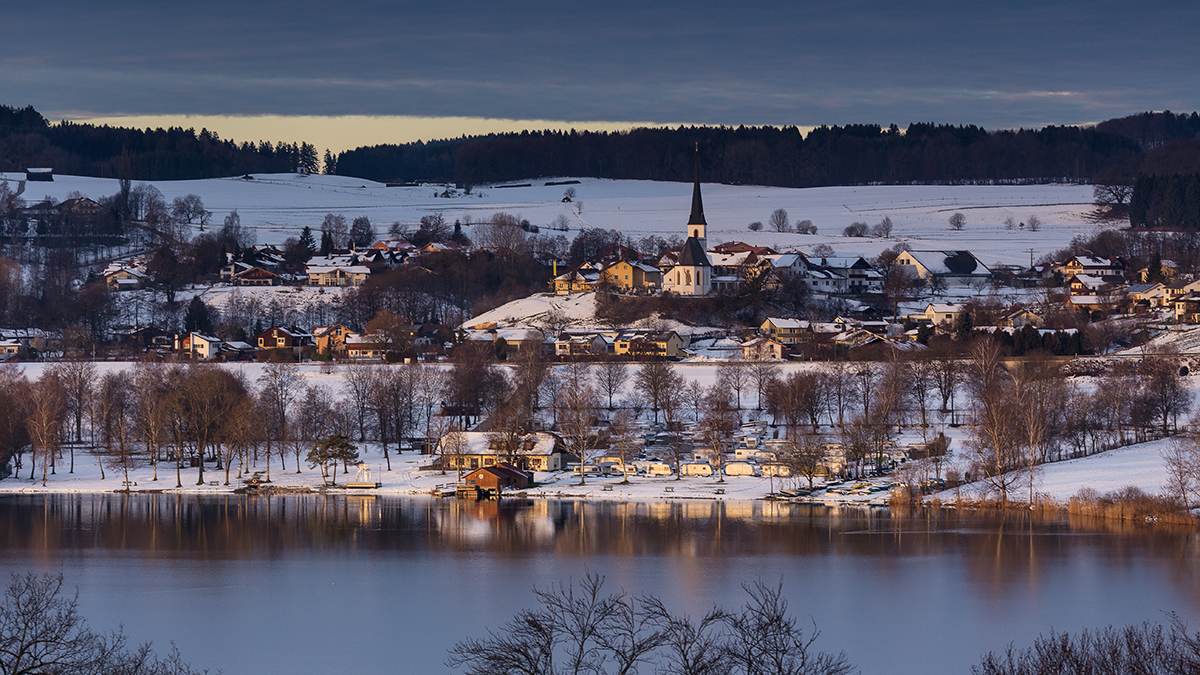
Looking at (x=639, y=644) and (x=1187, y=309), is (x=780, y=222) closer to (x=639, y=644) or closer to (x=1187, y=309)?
(x=1187, y=309)

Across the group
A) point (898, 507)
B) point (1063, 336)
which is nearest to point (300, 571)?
point (898, 507)

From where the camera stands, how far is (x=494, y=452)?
1654 inches

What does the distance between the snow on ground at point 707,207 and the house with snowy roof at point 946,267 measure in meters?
5.60

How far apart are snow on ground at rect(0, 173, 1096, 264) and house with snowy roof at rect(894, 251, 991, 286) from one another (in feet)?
18.4

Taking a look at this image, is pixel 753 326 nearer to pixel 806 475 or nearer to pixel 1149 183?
pixel 806 475

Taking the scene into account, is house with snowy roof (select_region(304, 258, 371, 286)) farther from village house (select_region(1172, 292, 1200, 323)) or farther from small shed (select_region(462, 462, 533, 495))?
village house (select_region(1172, 292, 1200, 323))

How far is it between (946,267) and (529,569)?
185 ft

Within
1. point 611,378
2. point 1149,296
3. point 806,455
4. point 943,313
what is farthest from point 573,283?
point 806,455

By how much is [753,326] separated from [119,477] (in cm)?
3277

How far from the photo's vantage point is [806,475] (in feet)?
128

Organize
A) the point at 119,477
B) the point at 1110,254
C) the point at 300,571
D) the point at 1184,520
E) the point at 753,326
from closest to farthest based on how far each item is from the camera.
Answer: the point at 300,571
the point at 1184,520
the point at 119,477
the point at 753,326
the point at 1110,254

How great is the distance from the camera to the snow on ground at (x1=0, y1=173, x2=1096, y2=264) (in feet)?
317

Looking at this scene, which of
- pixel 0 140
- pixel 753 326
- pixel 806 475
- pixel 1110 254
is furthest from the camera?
pixel 0 140

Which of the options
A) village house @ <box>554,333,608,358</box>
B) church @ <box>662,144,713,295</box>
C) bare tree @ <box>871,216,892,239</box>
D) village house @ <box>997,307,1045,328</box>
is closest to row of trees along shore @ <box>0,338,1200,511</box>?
village house @ <box>554,333,608,358</box>
